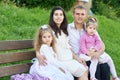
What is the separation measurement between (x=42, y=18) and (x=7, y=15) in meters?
1.24

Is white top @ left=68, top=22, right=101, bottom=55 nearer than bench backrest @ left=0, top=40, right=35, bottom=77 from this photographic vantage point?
No

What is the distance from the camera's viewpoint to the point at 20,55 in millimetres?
5949

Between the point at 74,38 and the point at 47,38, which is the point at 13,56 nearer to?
the point at 47,38

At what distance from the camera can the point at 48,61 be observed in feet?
18.9

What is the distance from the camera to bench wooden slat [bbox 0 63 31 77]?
5733 millimetres

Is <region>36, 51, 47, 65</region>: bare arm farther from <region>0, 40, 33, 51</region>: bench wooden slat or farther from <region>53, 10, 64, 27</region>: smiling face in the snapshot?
<region>53, 10, 64, 27</region>: smiling face

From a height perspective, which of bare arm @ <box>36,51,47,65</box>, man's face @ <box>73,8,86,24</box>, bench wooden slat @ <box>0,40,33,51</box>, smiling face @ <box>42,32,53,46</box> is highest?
man's face @ <box>73,8,86,24</box>

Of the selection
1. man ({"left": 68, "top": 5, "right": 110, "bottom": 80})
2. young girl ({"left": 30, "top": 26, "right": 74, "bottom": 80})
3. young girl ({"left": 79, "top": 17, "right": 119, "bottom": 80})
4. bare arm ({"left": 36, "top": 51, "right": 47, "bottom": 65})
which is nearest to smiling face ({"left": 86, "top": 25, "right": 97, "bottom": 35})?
young girl ({"left": 79, "top": 17, "right": 119, "bottom": 80})

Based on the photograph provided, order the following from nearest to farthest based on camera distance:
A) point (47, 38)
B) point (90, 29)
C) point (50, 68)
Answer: point (50, 68), point (47, 38), point (90, 29)

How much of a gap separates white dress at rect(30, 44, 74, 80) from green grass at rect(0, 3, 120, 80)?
8.44 feet

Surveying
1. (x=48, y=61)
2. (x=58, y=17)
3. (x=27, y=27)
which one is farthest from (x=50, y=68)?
(x=27, y=27)

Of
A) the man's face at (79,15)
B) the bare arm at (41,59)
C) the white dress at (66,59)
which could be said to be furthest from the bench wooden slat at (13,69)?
the man's face at (79,15)

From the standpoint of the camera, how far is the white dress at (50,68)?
563 cm

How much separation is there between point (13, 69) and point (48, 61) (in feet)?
1.68
